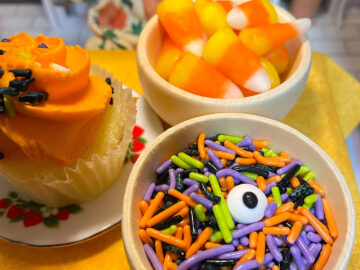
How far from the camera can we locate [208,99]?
0.89m

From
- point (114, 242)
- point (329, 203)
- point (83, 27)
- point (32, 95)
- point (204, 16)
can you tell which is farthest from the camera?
point (83, 27)

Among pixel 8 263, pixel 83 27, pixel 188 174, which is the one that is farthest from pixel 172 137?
pixel 83 27

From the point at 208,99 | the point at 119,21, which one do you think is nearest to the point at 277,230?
the point at 208,99

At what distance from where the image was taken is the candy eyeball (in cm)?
73

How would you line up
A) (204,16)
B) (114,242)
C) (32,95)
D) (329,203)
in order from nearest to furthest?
(32,95) < (329,203) < (114,242) < (204,16)

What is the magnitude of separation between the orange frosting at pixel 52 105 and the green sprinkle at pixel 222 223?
0.32 m

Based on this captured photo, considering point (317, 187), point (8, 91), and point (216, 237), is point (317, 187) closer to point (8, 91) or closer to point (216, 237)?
point (216, 237)

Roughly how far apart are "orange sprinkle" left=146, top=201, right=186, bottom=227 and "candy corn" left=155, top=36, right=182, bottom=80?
41cm

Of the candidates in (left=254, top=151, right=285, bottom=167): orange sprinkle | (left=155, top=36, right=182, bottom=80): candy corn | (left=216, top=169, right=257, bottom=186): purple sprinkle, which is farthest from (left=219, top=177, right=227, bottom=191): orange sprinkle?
(left=155, top=36, right=182, bottom=80): candy corn

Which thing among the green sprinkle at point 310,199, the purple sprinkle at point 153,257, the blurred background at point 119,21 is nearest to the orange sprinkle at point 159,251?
the purple sprinkle at point 153,257

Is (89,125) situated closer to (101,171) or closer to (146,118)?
(101,171)

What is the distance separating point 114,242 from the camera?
911 millimetres

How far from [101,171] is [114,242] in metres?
0.19

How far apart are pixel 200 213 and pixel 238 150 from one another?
0.20m
